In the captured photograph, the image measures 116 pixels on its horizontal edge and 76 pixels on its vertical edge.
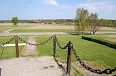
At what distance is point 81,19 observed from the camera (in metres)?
44.2

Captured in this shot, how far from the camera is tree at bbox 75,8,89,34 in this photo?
44.2 metres

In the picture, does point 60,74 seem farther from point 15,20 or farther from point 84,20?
point 15,20

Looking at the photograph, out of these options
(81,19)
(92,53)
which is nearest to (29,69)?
(92,53)

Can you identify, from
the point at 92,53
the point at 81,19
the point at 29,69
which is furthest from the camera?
the point at 81,19

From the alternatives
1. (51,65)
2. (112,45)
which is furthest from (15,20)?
(51,65)

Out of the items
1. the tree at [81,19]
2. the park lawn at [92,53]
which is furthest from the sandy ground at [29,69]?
the tree at [81,19]

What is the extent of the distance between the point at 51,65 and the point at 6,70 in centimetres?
244

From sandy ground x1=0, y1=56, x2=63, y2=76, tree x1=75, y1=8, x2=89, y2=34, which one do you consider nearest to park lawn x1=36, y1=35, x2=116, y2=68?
sandy ground x1=0, y1=56, x2=63, y2=76

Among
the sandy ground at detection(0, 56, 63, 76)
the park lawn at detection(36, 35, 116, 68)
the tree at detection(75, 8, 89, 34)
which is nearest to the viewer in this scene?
the sandy ground at detection(0, 56, 63, 76)

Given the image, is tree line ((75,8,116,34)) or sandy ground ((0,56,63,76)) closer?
sandy ground ((0,56,63,76))

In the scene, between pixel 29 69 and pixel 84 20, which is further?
pixel 84 20

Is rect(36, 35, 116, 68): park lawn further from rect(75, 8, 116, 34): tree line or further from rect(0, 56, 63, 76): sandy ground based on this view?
rect(75, 8, 116, 34): tree line

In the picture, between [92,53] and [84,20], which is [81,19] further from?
[92,53]

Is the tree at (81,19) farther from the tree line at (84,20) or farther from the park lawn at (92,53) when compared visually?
the park lawn at (92,53)
